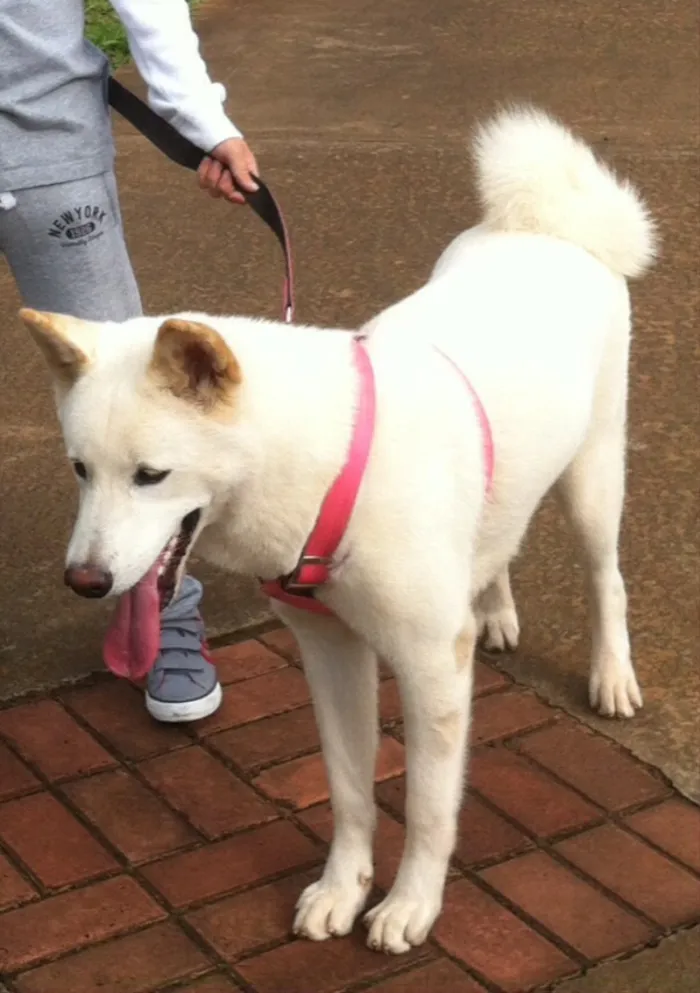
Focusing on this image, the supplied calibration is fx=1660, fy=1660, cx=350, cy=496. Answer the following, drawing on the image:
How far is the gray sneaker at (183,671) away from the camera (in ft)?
12.1

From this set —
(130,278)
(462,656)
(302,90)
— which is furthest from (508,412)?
(302,90)

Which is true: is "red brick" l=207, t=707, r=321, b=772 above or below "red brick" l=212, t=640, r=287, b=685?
above

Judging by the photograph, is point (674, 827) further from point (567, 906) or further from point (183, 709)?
point (183, 709)

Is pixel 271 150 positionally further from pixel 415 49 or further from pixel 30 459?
pixel 30 459

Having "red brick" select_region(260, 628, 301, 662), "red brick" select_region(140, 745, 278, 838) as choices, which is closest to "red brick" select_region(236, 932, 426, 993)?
"red brick" select_region(140, 745, 278, 838)

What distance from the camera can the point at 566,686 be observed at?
383 cm

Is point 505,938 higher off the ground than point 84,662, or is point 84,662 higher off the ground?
point 505,938

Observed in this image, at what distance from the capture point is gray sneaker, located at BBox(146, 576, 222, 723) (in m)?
3.68

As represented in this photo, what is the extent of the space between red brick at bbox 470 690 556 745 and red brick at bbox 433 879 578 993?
1.74ft

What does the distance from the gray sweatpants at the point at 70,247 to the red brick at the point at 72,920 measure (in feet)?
3.78

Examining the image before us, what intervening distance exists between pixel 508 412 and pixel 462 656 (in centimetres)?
48

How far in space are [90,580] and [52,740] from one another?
4.29 ft

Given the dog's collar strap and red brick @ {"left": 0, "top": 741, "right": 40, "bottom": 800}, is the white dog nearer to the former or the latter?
the dog's collar strap

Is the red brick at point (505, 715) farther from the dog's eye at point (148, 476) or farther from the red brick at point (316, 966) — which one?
the dog's eye at point (148, 476)
